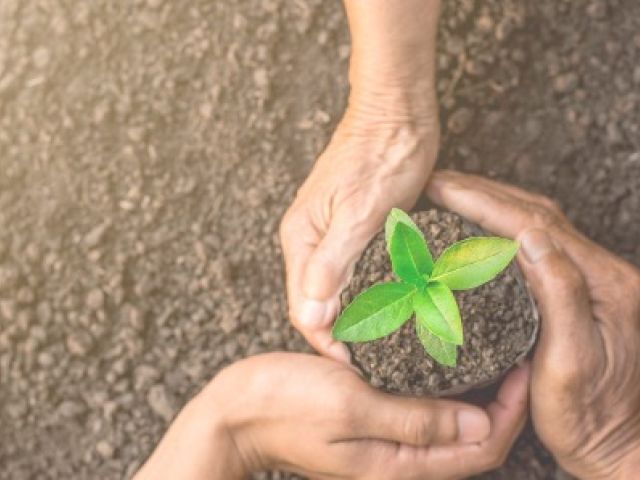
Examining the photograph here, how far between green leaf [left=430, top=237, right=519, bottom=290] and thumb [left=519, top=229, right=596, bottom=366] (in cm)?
31

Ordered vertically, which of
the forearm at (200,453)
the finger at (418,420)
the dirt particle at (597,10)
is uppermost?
the dirt particle at (597,10)

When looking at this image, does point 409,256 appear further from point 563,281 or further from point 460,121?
point 460,121

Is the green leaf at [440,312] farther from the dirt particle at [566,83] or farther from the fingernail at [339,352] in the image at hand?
the dirt particle at [566,83]

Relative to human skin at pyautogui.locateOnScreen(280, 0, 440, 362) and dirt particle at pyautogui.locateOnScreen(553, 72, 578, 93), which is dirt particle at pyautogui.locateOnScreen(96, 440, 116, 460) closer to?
human skin at pyautogui.locateOnScreen(280, 0, 440, 362)

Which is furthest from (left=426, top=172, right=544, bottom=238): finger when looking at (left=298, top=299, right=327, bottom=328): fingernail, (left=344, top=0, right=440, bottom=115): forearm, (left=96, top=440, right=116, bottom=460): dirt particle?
(left=96, top=440, right=116, bottom=460): dirt particle

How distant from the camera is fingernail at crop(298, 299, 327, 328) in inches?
52.4

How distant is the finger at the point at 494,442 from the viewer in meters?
1.39

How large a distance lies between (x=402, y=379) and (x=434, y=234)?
7.4 inches

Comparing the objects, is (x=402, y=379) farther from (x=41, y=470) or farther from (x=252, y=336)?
(x=41, y=470)

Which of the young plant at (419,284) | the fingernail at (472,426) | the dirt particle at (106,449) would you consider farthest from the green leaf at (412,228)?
the dirt particle at (106,449)

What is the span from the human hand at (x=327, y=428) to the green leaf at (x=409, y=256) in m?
0.31

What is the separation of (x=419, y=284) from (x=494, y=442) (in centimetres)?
43

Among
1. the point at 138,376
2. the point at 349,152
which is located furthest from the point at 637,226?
the point at 138,376

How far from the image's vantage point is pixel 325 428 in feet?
4.44
